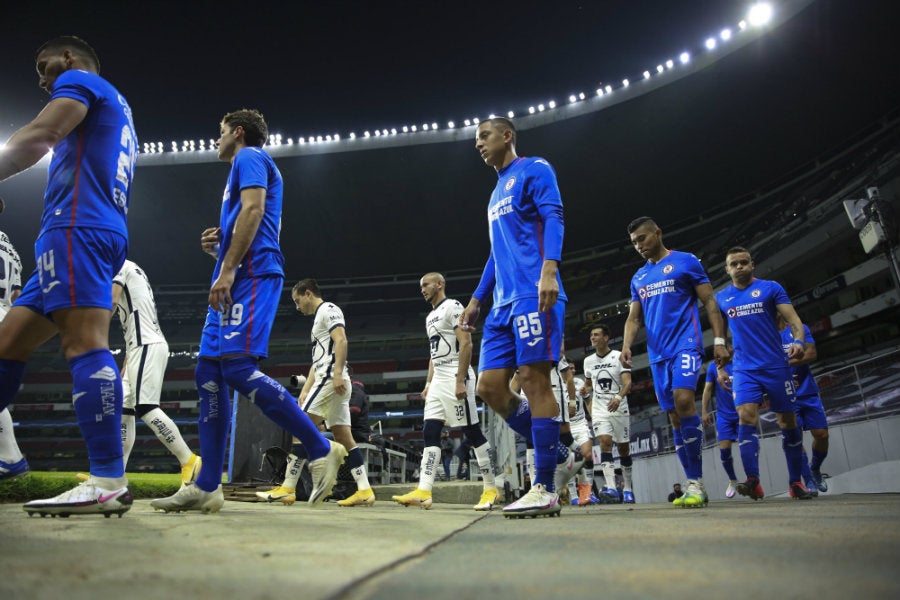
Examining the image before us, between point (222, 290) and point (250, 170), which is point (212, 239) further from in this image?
point (222, 290)

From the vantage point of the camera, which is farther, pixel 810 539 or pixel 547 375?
pixel 547 375

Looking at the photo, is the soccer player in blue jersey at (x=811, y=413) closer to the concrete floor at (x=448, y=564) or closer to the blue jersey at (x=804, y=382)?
the blue jersey at (x=804, y=382)

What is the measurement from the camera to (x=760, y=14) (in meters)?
16.3

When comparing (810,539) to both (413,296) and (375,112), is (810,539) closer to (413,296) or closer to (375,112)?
(375,112)

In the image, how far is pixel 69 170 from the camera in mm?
2309

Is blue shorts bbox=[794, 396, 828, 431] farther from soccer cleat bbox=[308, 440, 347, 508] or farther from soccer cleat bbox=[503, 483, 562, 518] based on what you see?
soccer cleat bbox=[308, 440, 347, 508]

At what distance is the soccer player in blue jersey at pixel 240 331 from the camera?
2.75m

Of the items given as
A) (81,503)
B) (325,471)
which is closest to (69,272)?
(81,503)

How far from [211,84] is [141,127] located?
366cm

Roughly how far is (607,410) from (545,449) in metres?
4.85

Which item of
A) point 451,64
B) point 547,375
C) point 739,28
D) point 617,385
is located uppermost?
point 451,64

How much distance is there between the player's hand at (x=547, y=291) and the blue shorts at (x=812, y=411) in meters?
4.17

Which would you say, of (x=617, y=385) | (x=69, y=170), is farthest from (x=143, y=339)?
(x=617, y=385)

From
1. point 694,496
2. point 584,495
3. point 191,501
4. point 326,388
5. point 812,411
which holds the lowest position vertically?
point 584,495
